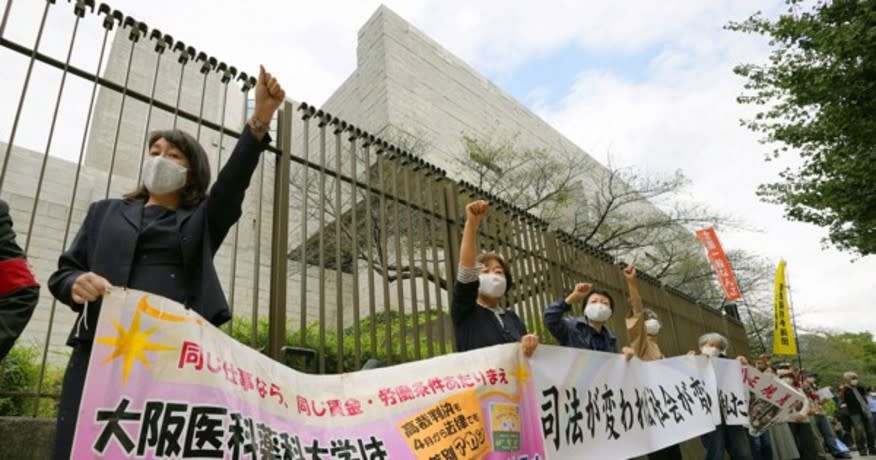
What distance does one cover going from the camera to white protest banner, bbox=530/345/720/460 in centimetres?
329

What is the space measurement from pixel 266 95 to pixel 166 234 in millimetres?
640

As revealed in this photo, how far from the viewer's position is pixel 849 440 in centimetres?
1472

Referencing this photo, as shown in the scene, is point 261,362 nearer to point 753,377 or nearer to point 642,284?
point 753,377

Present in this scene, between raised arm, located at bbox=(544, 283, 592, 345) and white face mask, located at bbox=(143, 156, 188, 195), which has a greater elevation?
white face mask, located at bbox=(143, 156, 188, 195)

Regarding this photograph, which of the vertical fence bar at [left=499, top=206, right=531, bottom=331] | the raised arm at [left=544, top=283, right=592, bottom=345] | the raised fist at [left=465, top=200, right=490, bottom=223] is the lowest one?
the raised arm at [left=544, top=283, right=592, bottom=345]

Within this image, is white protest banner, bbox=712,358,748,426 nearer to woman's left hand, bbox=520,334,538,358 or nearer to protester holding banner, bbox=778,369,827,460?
protester holding banner, bbox=778,369,827,460

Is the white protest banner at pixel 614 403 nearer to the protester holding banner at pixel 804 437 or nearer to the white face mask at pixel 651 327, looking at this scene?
the white face mask at pixel 651 327

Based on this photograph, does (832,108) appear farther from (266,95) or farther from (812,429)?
(266,95)

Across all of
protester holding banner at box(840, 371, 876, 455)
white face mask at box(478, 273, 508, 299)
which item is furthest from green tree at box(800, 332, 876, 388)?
white face mask at box(478, 273, 508, 299)

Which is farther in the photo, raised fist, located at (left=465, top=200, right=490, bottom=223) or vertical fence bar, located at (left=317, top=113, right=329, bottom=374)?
vertical fence bar, located at (left=317, top=113, right=329, bottom=374)

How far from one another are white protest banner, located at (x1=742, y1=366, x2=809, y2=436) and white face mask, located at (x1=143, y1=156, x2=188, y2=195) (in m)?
5.90

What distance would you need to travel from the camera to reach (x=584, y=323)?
4.30 meters

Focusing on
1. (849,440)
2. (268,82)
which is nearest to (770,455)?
(268,82)

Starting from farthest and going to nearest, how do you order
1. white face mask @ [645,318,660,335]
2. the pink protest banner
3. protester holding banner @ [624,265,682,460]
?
1. white face mask @ [645,318,660,335]
2. protester holding banner @ [624,265,682,460]
3. the pink protest banner
